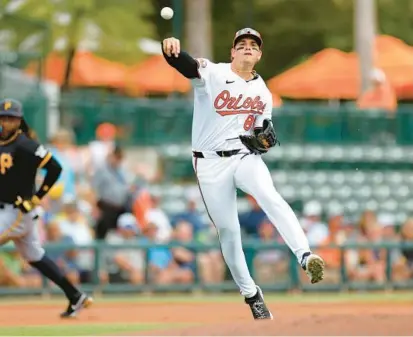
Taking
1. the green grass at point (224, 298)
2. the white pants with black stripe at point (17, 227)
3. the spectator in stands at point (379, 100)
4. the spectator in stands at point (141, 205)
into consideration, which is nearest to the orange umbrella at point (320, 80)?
the spectator in stands at point (379, 100)

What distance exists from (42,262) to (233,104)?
2.72 meters

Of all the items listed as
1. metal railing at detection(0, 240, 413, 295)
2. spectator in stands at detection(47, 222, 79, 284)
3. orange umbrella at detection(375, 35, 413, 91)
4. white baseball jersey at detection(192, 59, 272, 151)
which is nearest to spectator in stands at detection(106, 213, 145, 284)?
metal railing at detection(0, 240, 413, 295)

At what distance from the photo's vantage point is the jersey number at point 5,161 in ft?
39.0

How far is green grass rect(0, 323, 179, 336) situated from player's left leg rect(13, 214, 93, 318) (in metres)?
0.56

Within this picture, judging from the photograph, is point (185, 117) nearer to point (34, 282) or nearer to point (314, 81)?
point (34, 282)

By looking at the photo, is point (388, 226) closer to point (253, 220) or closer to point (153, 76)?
point (253, 220)

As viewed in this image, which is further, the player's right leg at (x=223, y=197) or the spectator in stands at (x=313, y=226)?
the spectator in stands at (x=313, y=226)

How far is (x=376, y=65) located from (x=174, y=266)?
1063cm

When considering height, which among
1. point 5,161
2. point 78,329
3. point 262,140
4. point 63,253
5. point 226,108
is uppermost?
point 226,108

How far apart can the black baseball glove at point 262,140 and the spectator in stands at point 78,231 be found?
589 centimetres

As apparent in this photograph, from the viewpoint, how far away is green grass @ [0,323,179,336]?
1107cm

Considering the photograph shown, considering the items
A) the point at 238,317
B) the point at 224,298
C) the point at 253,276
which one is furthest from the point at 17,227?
the point at 253,276

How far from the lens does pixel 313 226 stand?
1766cm

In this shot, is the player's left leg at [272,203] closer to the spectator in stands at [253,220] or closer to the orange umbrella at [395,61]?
the spectator in stands at [253,220]
